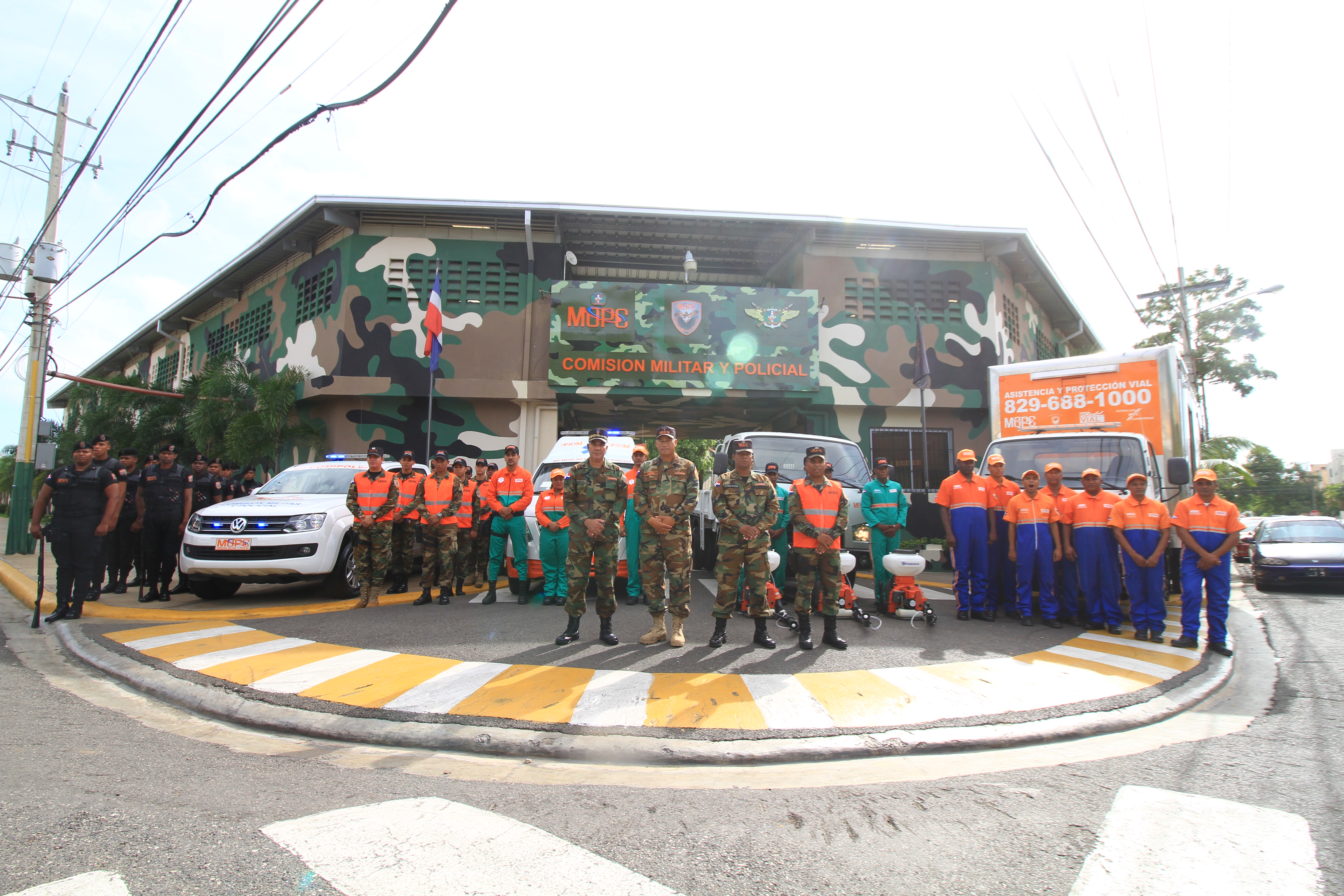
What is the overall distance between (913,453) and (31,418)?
19.7 m

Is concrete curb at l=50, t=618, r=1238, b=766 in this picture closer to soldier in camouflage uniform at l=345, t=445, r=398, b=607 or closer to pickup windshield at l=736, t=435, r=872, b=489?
soldier in camouflage uniform at l=345, t=445, r=398, b=607

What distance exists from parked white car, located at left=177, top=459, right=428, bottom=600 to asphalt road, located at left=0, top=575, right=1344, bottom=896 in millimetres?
3610

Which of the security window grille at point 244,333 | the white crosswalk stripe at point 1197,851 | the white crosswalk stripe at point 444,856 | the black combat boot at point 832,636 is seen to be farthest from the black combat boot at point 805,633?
the security window grille at point 244,333

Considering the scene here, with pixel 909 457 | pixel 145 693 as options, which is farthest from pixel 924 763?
pixel 909 457

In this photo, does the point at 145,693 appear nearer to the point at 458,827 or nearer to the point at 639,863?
the point at 458,827

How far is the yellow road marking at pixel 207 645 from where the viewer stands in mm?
5309

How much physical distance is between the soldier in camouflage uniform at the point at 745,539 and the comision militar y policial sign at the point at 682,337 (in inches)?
379

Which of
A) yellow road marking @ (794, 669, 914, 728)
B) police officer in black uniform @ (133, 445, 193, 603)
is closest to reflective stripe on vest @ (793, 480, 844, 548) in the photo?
yellow road marking @ (794, 669, 914, 728)

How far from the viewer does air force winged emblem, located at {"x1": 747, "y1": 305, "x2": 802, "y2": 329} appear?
51.0 ft

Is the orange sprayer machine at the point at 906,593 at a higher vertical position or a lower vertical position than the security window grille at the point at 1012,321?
lower

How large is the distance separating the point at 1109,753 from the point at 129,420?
25384mm

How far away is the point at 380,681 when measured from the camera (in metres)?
4.58

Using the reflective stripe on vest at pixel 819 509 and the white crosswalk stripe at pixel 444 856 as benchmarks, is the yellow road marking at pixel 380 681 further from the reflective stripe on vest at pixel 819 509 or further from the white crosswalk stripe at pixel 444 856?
the reflective stripe on vest at pixel 819 509

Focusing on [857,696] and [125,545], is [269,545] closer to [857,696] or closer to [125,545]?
[125,545]
